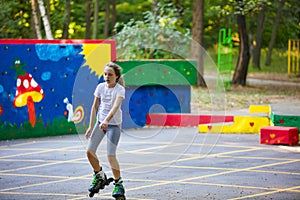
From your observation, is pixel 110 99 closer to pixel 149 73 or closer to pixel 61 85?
pixel 61 85

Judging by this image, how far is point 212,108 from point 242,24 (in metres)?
9.31

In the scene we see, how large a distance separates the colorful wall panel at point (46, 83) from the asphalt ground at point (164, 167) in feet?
1.30

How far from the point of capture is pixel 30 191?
9.50 m

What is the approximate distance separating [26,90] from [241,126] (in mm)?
4649

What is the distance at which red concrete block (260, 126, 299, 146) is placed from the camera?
1388 centimetres

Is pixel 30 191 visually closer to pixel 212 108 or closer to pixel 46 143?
pixel 46 143

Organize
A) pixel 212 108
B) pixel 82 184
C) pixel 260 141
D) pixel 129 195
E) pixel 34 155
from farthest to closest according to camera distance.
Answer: pixel 212 108 < pixel 260 141 < pixel 34 155 < pixel 82 184 < pixel 129 195

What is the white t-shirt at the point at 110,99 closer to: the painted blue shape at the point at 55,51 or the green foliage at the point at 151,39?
the painted blue shape at the point at 55,51

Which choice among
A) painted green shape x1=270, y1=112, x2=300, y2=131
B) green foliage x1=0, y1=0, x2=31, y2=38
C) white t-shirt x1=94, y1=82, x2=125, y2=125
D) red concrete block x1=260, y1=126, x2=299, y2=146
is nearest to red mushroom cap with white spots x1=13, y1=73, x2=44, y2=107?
red concrete block x1=260, y1=126, x2=299, y2=146

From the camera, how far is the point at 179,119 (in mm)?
17328

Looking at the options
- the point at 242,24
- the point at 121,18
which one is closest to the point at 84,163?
the point at 242,24

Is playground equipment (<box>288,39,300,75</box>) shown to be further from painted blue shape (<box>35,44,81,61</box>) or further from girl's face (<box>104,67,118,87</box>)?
girl's face (<box>104,67,118,87</box>)

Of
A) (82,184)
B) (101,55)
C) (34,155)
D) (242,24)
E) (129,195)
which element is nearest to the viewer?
(129,195)

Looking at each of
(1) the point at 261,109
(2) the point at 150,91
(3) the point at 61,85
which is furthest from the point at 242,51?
(3) the point at 61,85
